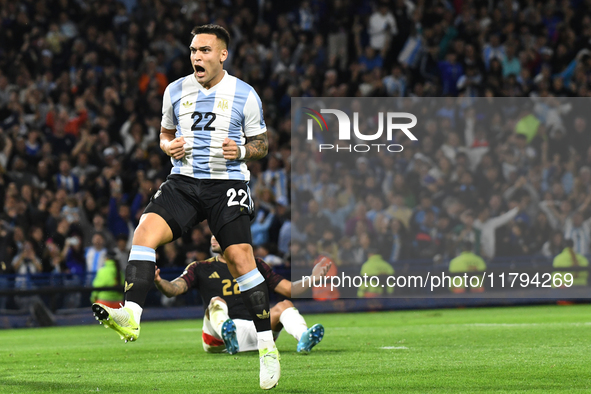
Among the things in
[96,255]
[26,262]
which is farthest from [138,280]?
[26,262]

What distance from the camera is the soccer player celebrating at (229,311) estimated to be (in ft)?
27.0

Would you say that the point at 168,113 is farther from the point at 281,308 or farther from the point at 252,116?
the point at 281,308

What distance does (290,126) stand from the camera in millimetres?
17188

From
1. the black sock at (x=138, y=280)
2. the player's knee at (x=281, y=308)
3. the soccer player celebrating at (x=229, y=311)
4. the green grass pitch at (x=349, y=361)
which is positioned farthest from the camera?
the player's knee at (x=281, y=308)

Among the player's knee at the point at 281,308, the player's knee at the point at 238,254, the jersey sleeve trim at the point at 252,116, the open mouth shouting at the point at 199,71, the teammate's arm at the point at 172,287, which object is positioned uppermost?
the open mouth shouting at the point at 199,71

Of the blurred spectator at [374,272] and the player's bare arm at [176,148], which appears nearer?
the player's bare arm at [176,148]

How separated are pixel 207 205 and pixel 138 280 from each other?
71cm

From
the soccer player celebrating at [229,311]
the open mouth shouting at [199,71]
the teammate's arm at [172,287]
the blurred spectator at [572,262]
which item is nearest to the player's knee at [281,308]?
the soccer player celebrating at [229,311]

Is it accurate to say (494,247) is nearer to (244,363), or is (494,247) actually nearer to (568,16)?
(568,16)

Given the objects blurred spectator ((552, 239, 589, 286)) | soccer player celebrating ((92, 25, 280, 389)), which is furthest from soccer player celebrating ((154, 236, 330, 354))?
blurred spectator ((552, 239, 589, 286))

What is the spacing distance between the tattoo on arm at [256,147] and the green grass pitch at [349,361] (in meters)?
1.63

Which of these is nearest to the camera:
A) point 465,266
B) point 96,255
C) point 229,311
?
point 229,311

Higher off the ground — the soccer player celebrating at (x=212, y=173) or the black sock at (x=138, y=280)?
the soccer player celebrating at (x=212, y=173)

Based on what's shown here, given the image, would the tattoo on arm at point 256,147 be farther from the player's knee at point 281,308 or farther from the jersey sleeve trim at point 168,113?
the player's knee at point 281,308
